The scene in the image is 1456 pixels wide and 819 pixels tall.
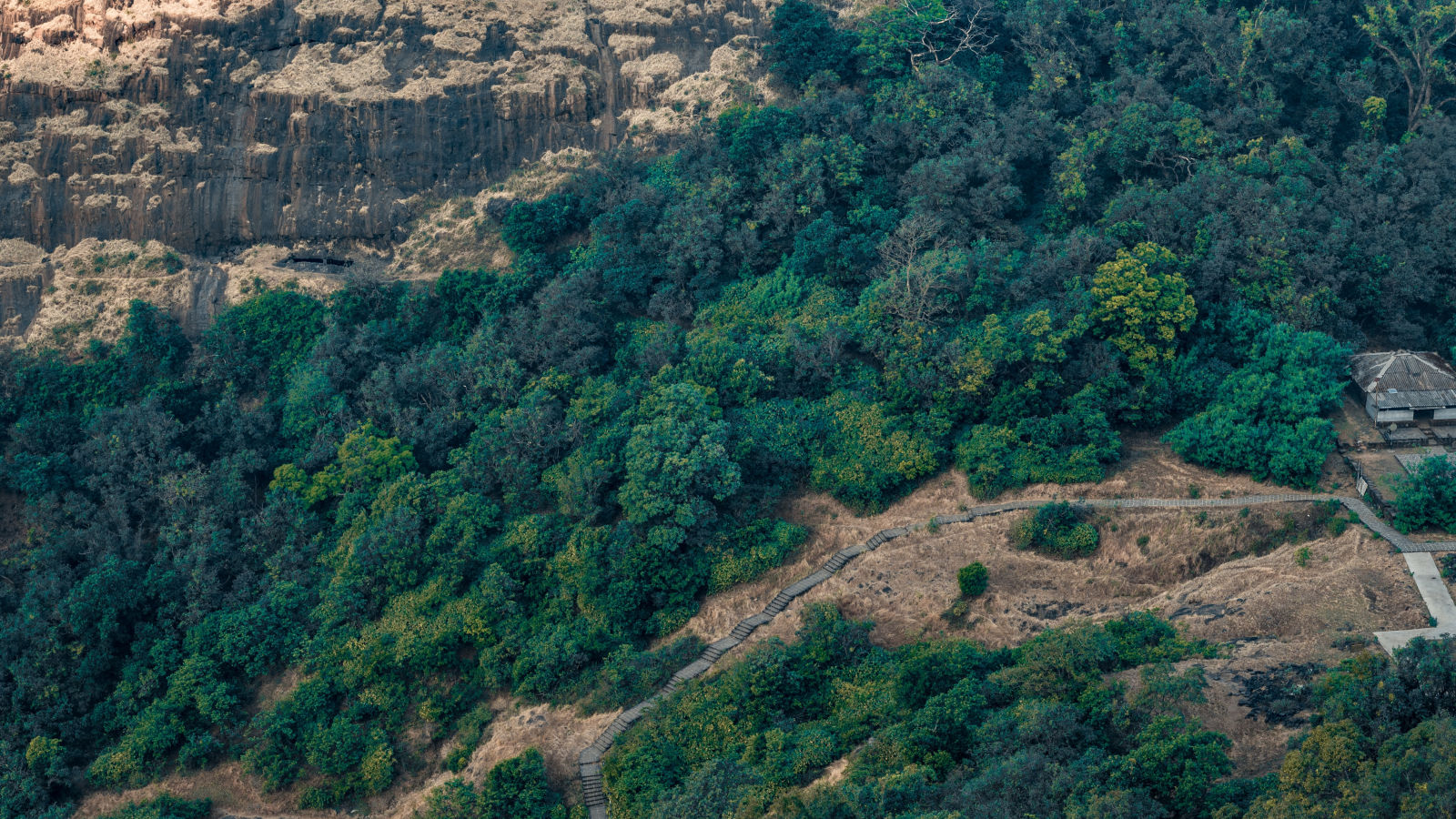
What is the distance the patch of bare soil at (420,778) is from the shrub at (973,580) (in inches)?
376

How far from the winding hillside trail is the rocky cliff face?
20880 mm

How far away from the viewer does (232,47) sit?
49344 millimetres

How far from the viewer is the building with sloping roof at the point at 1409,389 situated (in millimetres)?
35656

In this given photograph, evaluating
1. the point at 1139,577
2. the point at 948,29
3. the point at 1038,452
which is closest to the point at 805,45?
the point at 948,29

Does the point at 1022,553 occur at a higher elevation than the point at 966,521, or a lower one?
lower

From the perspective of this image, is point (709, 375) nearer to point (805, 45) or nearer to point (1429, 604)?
point (805, 45)

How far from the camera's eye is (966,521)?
1427 inches

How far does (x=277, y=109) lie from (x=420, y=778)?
86.2 feet

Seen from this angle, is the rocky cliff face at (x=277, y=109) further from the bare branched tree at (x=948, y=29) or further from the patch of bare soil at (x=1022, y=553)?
the patch of bare soil at (x=1022, y=553)

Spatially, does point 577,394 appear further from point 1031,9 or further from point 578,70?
point 1031,9

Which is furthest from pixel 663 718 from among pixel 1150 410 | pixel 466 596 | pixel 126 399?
pixel 126 399

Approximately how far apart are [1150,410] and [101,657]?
101ft

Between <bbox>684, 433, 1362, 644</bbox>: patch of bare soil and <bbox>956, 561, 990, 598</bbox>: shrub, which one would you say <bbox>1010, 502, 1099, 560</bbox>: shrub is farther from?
<bbox>956, 561, 990, 598</bbox>: shrub

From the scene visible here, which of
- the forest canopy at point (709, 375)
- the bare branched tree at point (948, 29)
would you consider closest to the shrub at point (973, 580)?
the forest canopy at point (709, 375)
